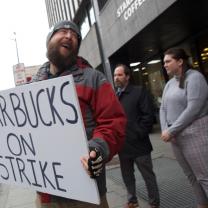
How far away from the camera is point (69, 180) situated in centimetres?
248

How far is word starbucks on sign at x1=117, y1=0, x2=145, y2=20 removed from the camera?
39.3 feet

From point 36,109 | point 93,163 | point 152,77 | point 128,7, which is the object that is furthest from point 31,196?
point 152,77

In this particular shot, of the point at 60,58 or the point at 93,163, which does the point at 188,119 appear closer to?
the point at 60,58

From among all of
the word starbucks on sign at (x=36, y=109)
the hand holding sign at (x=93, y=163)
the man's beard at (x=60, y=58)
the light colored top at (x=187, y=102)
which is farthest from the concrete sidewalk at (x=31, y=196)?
the hand holding sign at (x=93, y=163)

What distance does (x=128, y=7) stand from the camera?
12.9 metres

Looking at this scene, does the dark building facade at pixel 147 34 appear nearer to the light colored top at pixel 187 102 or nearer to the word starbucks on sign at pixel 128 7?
the word starbucks on sign at pixel 128 7

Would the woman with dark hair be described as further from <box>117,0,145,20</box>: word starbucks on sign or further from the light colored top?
→ <box>117,0,145,20</box>: word starbucks on sign

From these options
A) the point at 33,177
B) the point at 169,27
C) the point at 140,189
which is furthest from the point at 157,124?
the point at 33,177

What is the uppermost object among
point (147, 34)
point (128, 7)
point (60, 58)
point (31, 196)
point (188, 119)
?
point (128, 7)

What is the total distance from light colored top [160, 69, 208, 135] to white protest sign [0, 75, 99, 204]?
5.77 feet

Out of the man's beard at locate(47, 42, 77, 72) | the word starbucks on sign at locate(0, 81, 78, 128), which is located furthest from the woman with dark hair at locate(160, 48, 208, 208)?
the word starbucks on sign at locate(0, 81, 78, 128)

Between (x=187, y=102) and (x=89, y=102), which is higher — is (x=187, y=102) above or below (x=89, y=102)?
below

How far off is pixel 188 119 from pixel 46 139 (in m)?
1.88

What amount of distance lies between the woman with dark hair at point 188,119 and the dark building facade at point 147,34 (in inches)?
204
